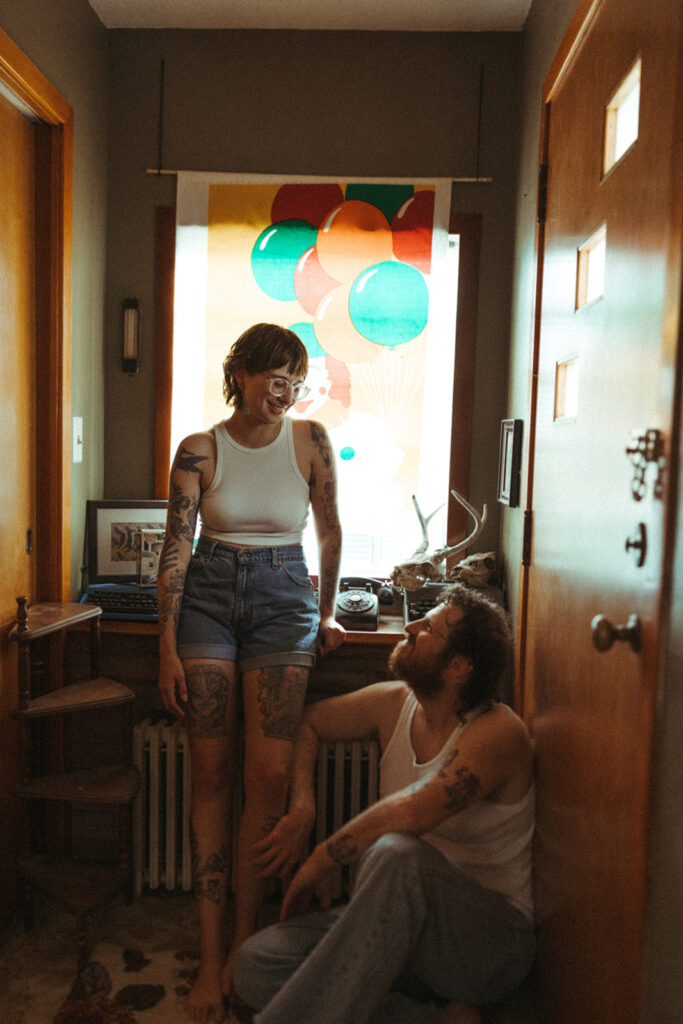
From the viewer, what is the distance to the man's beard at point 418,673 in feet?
5.77

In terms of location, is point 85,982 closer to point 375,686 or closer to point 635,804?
point 375,686

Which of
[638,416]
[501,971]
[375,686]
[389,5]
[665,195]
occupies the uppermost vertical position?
[389,5]

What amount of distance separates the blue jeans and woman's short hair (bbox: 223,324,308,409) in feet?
3.73

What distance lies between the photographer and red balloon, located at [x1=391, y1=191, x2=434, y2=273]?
104 inches

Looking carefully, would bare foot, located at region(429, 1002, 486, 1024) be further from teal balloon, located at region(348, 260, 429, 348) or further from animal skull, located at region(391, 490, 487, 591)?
teal balloon, located at region(348, 260, 429, 348)

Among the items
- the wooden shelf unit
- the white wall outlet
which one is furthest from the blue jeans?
the white wall outlet

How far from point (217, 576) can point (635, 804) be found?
3.78 feet

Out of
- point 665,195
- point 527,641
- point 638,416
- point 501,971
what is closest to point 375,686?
point 527,641

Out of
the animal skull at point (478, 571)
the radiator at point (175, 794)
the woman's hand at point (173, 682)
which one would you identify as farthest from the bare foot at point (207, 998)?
the animal skull at point (478, 571)

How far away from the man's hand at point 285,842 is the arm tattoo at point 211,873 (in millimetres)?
146

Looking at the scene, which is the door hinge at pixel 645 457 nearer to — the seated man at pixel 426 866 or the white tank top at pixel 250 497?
the seated man at pixel 426 866

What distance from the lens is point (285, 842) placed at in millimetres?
1810

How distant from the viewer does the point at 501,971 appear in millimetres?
1565

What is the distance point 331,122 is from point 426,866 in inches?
89.0
